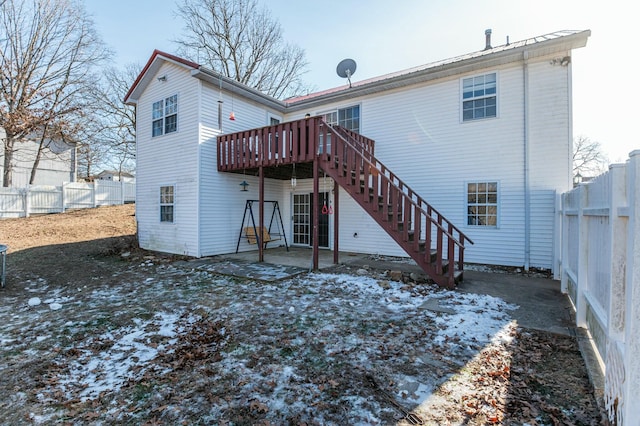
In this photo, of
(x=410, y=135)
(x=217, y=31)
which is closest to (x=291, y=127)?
(x=410, y=135)

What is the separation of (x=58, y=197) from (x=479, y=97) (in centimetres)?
1950

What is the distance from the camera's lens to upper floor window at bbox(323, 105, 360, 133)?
32.7ft

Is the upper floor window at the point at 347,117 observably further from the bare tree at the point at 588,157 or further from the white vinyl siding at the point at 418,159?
the bare tree at the point at 588,157

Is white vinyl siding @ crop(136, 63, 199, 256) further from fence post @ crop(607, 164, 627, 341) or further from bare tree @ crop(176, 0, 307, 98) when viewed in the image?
bare tree @ crop(176, 0, 307, 98)

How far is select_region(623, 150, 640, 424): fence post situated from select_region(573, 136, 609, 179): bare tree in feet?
105

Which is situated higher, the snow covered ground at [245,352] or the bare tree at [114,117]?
the bare tree at [114,117]

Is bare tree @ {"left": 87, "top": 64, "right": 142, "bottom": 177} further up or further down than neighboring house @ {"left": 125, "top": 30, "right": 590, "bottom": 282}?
further up

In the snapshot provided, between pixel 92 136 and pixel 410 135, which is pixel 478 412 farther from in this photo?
pixel 92 136

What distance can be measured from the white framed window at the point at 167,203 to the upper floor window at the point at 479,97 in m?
9.07

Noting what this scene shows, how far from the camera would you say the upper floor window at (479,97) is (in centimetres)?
783

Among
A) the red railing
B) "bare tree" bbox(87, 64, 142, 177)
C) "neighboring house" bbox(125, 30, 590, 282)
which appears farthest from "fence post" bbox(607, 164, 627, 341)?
"bare tree" bbox(87, 64, 142, 177)

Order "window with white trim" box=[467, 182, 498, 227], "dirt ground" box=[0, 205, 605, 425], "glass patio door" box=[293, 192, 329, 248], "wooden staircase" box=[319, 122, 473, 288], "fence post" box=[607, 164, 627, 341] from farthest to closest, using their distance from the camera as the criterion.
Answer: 1. "glass patio door" box=[293, 192, 329, 248]
2. "window with white trim" box=[467, 182, 498, 227]
3. "wooden staircase" box=[319, 122, 473, 288]
4. "dirt ground" box=[0, 205, 605, 425]
5. "fence post" box=[607, 164, 627, 341]

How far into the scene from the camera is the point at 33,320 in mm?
4219

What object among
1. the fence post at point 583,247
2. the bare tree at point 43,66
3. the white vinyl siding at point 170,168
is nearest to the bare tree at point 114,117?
the bare tree at point 43,66
